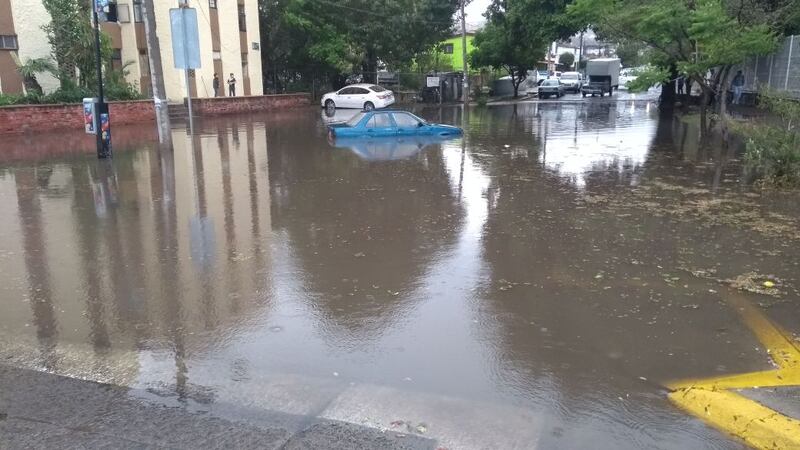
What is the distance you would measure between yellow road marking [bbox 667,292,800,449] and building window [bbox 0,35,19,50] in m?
27.5

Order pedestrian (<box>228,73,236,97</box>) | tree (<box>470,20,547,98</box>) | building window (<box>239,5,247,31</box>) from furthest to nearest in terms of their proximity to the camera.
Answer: tree (<box>470,20,547,98</box>) < building window (<box>239,5,247,31</box>) < pedestrian (<box>228,73,236,97</box>)

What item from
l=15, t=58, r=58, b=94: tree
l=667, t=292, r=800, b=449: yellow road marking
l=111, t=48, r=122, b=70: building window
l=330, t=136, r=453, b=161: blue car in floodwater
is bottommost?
l=667, t=292, r=800, b=449: yellow road marking

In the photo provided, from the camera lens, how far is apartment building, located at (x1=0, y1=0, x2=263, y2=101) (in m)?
25.0

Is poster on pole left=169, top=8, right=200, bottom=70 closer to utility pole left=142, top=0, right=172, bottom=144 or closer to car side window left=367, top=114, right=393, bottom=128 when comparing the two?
utility pole left=142, top=0, right=172, bottom=144

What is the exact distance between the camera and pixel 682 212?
930cm

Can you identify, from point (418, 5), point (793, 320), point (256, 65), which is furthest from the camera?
point (418, 5)

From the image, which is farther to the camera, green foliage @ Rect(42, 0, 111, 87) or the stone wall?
green foliage @ Rect(42, 0, 111, 87)

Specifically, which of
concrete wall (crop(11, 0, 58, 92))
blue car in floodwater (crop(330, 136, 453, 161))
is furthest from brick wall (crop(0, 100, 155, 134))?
blue car in floodwater (crop(330, 136, 453, 161))

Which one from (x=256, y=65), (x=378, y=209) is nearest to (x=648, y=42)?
(x=378, y=209)

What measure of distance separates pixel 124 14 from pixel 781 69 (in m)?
27.3

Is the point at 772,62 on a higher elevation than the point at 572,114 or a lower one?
higher

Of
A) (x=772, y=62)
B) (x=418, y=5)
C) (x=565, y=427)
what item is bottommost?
(x=565, y=427)

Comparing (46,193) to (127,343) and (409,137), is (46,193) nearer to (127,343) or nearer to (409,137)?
(127,343)

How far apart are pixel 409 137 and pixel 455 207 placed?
362 inches
